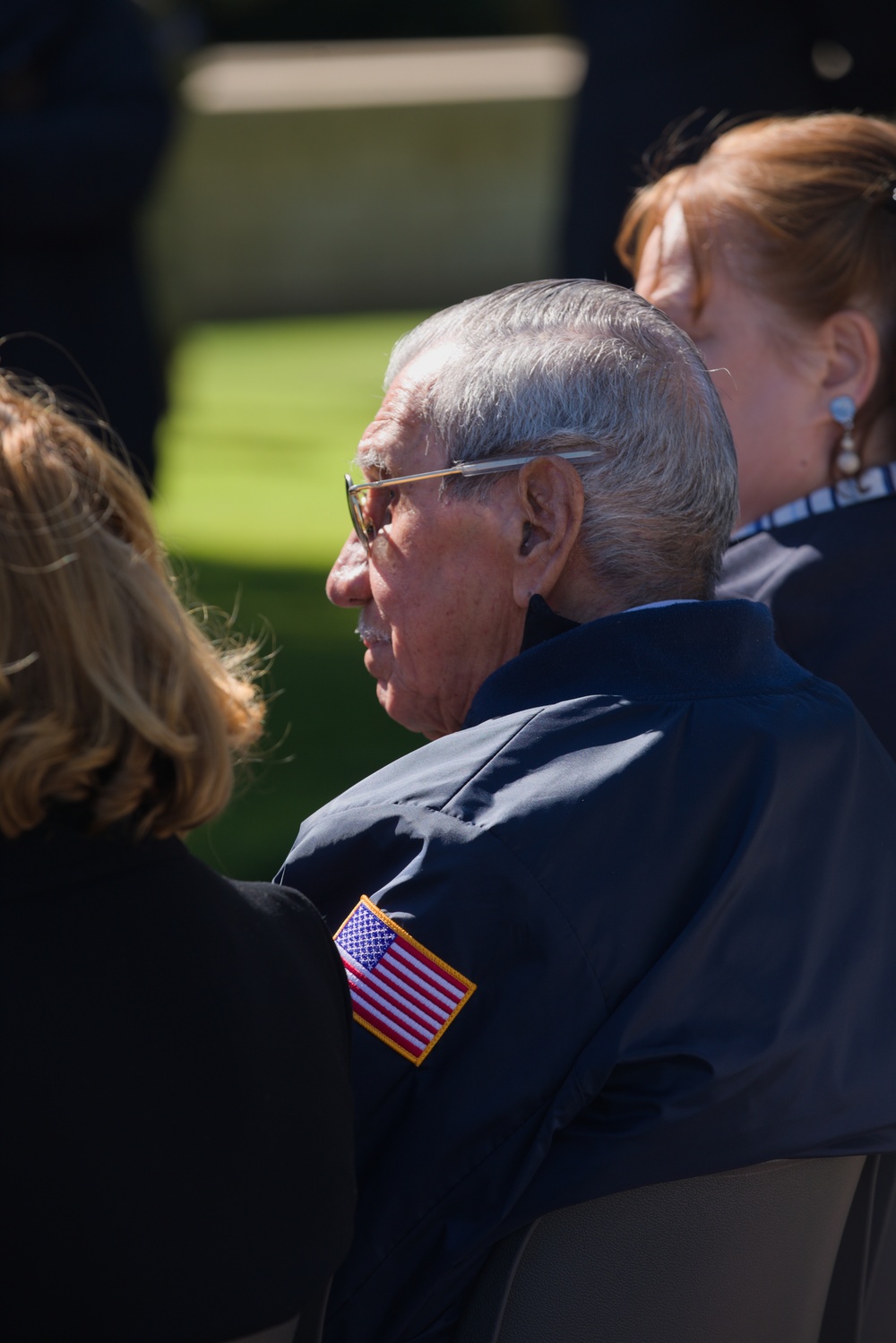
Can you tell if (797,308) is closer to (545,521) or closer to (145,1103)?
(545,521)

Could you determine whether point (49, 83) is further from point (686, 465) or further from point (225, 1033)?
point (225, 1033)

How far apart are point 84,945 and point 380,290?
45.2 ft

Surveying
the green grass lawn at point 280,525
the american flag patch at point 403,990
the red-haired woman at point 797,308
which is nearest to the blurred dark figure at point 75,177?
the green grass lawn at point 280,525

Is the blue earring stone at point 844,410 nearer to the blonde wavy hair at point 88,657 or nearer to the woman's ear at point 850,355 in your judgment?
the woman's ear at point 850,355

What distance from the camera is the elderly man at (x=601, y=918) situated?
1.38 metres

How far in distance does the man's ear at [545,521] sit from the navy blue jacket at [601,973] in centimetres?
21

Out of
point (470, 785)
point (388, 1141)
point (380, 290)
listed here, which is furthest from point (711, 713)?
point (380, 290)

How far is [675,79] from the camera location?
373 centimetres

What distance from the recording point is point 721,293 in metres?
2.27

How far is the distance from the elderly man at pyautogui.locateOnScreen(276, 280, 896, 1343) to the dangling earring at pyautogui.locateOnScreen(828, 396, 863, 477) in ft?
2.04

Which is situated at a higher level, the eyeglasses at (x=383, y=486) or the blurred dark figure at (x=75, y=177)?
the eyeglasses at (x=383, y=486)

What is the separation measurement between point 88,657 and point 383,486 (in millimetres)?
707

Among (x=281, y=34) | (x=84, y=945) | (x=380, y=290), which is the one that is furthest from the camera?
(x=281, y=34)

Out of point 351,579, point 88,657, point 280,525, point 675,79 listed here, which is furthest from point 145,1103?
point 280,525
